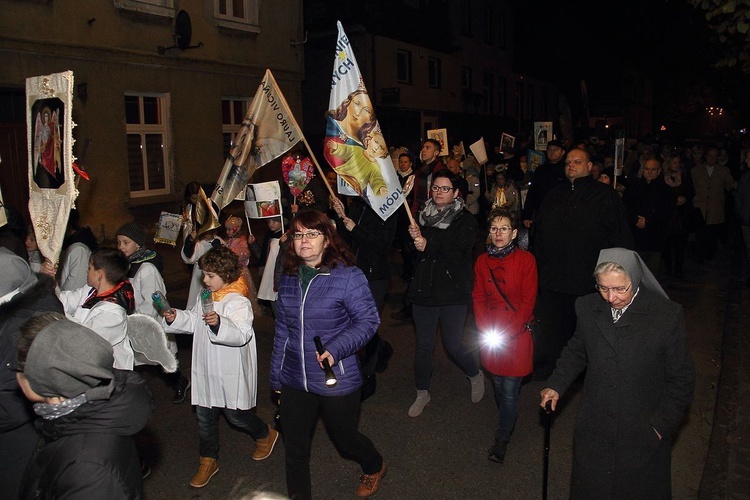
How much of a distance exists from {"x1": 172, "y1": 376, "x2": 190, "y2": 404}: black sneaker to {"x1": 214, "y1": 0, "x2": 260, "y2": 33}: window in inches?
419

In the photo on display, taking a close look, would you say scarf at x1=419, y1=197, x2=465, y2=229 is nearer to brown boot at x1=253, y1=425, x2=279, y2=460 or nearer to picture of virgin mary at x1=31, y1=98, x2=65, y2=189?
brown boot at x1=253, y1=425, x2=279, y2=460

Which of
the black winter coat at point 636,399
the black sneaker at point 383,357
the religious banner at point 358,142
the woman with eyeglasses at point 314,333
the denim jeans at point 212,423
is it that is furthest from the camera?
the black sneaker at point 383,357

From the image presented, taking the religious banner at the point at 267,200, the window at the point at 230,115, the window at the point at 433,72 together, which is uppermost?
the window at the point at 433,72

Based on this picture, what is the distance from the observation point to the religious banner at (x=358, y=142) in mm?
5453

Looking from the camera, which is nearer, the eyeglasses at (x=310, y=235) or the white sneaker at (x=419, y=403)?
the eyeglasses at (x=310, y=235)

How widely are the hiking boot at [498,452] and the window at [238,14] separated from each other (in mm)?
12353

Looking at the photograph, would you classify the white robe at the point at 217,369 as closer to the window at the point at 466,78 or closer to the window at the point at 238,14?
the window at the point at 238,14

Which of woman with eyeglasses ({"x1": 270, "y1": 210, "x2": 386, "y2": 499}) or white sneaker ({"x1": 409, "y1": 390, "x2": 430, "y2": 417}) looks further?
white sneaker ({"x1": 409, "y1": 390, "x2": 430, "y2": 417})

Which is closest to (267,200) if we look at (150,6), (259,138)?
(259,138)

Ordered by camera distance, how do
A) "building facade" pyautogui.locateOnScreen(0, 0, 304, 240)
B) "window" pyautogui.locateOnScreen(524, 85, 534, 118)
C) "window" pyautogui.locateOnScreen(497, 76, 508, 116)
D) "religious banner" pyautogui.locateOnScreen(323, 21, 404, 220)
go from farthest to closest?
"window" pyautogui.locateOnScreen(524, 85, 534, 118) → "window" pyautogui.locateOnScreen(497, 76, 508, 116) → "building facade" pyautogui.locateOnScreen(0, 0, 304, 240) → "religious banner" pyautogui.locateOnScreen(323, 21, 404, 220)

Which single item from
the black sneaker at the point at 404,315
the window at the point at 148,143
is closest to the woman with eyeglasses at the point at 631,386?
the black sneaker at the point at 404,315

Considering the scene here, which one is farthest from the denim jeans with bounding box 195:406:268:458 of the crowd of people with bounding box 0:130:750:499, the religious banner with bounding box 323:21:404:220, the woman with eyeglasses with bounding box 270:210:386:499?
the religious banner with bounding box 323:21:404:220

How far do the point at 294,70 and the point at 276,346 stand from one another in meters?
14.2

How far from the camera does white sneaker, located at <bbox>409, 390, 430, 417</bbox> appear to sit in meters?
5.70
